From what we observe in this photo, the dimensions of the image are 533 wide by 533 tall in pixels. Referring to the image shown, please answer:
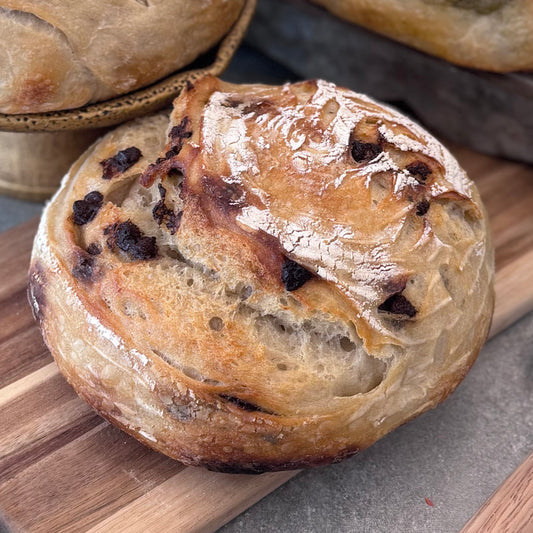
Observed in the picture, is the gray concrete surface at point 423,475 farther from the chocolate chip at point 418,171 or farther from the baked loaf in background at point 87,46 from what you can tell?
the baked loaf in background at point 87,46

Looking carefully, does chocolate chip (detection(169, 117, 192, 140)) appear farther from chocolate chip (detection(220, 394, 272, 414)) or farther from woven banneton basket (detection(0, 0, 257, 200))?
chocolate chip (detection(220, 394, 272, 414))

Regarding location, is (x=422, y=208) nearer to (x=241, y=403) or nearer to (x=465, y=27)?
(x=241, y=403)

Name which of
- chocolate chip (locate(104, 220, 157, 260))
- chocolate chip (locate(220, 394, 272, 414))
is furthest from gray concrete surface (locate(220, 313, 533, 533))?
chocolate chip (locate(104, 220, 157, 260))

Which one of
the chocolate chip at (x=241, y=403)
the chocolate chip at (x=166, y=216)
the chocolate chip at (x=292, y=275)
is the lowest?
the chocolate chip at (x=241, y=403)

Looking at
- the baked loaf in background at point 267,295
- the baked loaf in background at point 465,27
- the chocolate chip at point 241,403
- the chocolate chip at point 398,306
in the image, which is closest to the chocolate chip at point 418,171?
the baked loaf in background at point 267,295

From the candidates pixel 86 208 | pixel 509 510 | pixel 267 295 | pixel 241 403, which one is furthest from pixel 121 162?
pixel 509 510
